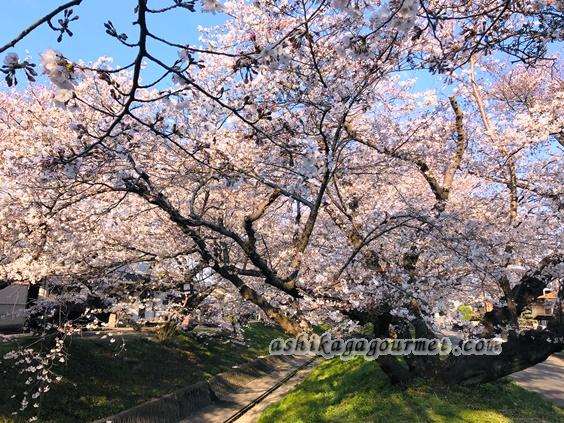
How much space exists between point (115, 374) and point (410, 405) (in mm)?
9962

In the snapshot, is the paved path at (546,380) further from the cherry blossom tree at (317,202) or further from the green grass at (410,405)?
the cherry blossom tree at (317,202)

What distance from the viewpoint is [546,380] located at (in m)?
18.1

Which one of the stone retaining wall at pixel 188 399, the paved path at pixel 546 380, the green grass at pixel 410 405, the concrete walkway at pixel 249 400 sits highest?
the green grass at pixel 410 405

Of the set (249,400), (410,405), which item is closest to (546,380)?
(410,405)

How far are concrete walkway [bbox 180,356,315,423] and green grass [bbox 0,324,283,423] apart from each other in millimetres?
1459

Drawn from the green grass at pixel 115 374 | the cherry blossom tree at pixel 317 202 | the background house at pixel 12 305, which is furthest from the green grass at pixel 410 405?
the background house at pixel 12 305

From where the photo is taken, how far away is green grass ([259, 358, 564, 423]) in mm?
10031

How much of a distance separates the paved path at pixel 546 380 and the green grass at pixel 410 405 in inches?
78.7

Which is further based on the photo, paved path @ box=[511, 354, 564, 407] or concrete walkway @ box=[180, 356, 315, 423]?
concrete walkway @ box=[180, 356, 315, 423]

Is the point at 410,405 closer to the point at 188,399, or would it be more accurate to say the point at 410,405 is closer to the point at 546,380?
the point at 188,399

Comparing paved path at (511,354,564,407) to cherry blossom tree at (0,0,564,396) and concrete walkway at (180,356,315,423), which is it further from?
concrete walkway at (180,356,315,423)

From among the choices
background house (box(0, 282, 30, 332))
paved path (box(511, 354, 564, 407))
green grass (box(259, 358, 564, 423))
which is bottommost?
paved path (box(511, 354, 564, 407))

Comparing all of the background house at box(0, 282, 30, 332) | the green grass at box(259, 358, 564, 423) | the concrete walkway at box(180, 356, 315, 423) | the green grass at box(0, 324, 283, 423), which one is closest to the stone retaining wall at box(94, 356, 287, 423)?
the concrete walkway at box(180, 356, 315, 423)

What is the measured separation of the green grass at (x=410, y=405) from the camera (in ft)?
32.9
